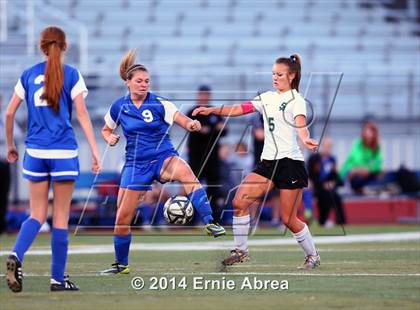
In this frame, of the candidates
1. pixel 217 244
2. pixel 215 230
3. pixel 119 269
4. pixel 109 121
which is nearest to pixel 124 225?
pixel 119 269

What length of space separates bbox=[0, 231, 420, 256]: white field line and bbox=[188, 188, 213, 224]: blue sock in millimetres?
2860

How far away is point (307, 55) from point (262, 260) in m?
13.5

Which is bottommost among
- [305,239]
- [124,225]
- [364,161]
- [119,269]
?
[364,161]

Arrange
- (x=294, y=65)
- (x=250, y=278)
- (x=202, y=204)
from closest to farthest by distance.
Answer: (x=250, y=278)
(x=202, y=204)
(x=294, y=65)

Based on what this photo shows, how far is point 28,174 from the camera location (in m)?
8.06

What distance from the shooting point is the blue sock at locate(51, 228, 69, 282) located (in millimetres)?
8055

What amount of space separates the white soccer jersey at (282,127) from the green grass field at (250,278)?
3.31 feet

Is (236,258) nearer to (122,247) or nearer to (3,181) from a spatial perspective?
(122,247)

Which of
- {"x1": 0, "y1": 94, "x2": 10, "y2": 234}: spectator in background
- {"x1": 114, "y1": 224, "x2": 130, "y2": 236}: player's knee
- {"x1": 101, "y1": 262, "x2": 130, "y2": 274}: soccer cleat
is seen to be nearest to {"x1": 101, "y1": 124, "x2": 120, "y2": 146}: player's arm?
{"x1": 114, "y1": 224, "x2": 130, "y2": 236}: player's knee

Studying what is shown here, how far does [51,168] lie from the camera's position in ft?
26.3

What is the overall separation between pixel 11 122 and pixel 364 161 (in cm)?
1253

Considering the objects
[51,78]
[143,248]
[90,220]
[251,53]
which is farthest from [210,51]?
[51,78]

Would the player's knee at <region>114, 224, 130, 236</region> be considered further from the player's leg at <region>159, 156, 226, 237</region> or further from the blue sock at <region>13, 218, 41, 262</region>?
the blue sock at <region>13, 218, 41, 262</region>

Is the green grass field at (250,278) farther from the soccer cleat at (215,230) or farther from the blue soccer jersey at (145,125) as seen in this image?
the blue soccer jersey at (145,125)
